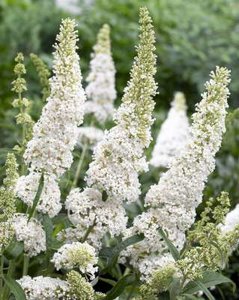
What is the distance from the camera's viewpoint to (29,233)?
3.60 m

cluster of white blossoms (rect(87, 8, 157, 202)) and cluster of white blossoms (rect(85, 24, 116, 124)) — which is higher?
cluster of white blossoms (rect(85, 24, 116, 124))

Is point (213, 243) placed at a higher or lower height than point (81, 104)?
lower

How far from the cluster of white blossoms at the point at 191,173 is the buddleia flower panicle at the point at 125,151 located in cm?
13

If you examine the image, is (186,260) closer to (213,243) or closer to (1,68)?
(213,243)

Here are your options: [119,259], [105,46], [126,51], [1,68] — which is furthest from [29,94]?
[119,259]

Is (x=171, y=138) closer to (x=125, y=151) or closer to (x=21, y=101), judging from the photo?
(x=21, y=101)

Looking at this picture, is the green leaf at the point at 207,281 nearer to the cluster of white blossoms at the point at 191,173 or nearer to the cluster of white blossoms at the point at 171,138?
the cluster of white blossoms at the point at 191,173

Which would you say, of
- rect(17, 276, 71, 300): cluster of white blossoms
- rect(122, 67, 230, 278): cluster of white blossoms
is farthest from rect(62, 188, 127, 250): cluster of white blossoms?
rect(17, 276, 71, 300): cluster of white blossoms

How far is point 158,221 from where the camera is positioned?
3.70 metres

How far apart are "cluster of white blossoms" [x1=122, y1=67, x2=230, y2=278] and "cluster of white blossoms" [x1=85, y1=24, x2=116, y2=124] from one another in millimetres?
1676

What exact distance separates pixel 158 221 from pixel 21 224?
617 mm

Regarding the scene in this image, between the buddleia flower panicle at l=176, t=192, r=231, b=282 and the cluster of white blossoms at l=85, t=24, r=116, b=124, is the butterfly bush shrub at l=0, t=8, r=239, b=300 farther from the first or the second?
the cluster of white blossoms at l=85, t=24, r=116, b=124

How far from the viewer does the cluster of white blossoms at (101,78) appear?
528 centimetres

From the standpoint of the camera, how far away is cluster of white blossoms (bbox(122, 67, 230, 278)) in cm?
361
